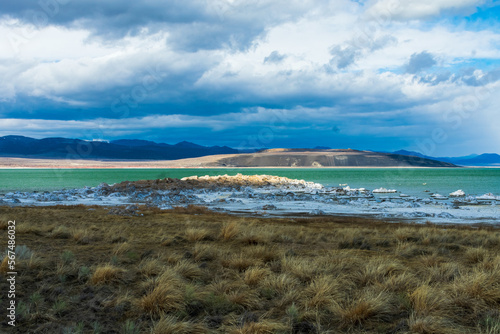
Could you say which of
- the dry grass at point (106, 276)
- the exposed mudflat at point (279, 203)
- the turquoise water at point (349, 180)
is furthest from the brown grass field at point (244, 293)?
the turquoise water at point (349, 180)

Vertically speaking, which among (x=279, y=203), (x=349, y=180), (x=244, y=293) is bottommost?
(x=349, y=180)

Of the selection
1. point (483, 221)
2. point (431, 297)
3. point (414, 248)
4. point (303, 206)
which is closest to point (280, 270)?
point (431, 297)

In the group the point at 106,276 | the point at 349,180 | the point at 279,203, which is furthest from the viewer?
the point at 349,180

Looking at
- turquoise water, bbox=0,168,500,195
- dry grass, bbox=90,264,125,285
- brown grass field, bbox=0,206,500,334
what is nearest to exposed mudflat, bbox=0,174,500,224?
turquoise water, bbox=0,168,500,195

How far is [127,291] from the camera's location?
6.49 m

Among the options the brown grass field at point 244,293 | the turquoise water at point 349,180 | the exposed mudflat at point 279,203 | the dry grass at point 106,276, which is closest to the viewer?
the brown grass field at point 244,293

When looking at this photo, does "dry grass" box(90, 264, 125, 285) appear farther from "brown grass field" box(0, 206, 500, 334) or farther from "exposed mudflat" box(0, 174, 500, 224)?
"exposed mudflat" box(0, 174, 500, 224)

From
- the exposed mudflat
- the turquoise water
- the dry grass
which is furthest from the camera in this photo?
the turquoise water

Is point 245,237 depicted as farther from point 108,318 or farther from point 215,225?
point 108,318

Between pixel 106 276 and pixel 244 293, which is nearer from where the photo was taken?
pixel 244 293

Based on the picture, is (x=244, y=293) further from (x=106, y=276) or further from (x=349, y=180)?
(x=349, y=180)

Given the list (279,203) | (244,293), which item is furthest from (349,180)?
(244,293)

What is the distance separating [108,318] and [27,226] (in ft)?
28.2

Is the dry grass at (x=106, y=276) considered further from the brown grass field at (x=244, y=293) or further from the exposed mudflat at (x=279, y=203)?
the exposed mudflat at (x=279, y=203)
